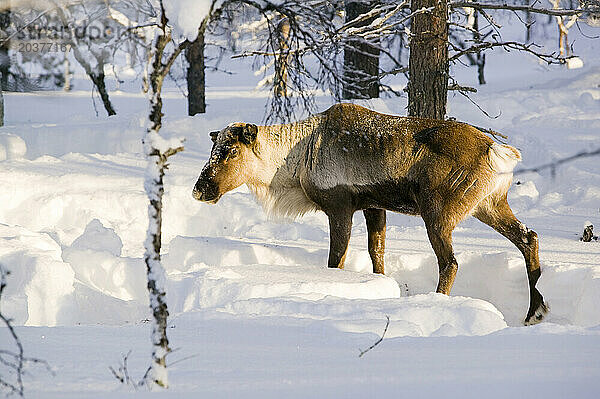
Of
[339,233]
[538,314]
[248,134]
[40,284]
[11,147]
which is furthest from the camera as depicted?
[11,147]

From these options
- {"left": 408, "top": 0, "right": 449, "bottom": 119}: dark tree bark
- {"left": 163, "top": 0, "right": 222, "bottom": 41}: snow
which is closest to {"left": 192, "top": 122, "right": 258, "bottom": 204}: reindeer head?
{"left": 408, "top": 0, "right": 449, "bottom": 119}: dark tree bark

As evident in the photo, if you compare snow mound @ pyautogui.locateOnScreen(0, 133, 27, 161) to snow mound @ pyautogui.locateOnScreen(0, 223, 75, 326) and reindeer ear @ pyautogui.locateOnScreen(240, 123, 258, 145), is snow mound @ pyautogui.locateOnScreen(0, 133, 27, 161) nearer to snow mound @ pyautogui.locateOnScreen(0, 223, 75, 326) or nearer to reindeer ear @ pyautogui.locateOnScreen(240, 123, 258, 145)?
snow mound @ pyautogui.locateOnScreen(0, 223, 75, 326)

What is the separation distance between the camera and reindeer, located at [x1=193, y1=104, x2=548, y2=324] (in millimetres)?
6445

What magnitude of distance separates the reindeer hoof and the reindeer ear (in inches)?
124

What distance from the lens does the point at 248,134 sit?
7.12 m

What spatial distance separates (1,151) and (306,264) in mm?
7000

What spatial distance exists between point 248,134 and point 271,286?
6.15 ft

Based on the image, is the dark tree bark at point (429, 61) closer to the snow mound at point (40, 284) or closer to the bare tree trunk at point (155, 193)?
the snow mound at point (40, 284)

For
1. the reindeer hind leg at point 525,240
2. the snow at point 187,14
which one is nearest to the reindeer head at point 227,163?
the reindeer hind leg at point 525,240

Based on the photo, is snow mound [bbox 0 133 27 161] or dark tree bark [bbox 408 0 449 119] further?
snow mound [bbox 0 133 27 161]

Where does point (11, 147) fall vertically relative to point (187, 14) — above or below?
below

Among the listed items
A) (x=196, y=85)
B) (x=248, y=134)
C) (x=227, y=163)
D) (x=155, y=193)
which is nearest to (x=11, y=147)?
(x=196, y=85)

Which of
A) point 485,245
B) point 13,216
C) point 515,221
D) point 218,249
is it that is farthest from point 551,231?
point 13,216

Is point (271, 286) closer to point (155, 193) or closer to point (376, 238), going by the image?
point (376, 238)
